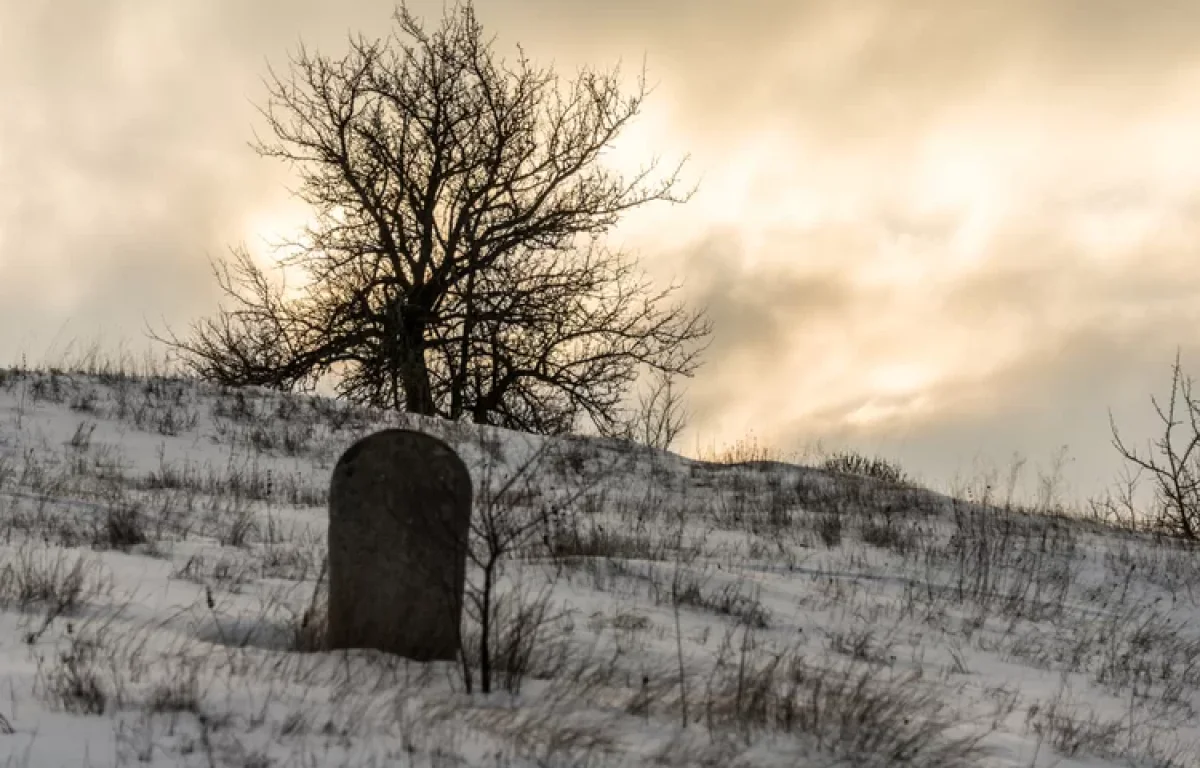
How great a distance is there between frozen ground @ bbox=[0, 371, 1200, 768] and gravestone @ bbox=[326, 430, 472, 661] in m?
0.15

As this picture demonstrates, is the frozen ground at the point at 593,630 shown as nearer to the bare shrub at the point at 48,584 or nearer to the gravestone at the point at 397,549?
the bare shrub at the point at 48,584

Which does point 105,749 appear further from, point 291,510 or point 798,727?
point 291,510

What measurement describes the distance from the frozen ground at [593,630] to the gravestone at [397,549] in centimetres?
15

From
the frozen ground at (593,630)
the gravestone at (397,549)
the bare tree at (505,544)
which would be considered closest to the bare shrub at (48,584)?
the frozen ground at (593,630)

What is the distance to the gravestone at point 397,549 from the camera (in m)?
4.28

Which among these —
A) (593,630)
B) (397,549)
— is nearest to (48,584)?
(397,549)

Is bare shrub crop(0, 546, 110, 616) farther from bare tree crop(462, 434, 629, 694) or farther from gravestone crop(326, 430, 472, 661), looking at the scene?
bare tree crop(462, 434, 629, 694)

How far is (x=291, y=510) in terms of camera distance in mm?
8297

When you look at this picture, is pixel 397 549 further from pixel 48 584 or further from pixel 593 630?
pixel 48 584

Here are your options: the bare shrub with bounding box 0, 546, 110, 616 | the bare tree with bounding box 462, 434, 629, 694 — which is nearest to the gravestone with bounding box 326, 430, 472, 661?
the bare tree with bounding box 462, 434, 629, 694

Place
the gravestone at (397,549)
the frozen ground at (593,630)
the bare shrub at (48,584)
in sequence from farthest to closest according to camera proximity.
Answer: the bare shrub at (48,584)
the gravestone at (397,549)
the frozen ground at (593,630)

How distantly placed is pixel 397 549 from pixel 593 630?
1.39m

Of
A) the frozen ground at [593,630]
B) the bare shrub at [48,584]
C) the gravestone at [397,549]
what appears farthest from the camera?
the bare shrub at [48,584]

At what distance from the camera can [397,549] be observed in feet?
14.1
